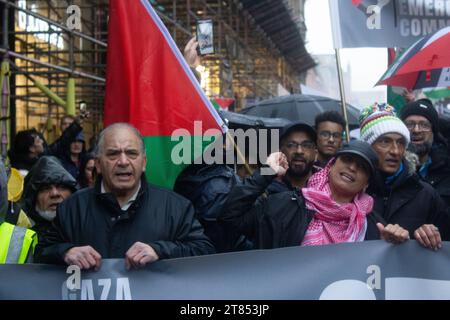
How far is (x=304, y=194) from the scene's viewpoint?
11.1ft

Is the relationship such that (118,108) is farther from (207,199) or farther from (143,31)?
(207,199)

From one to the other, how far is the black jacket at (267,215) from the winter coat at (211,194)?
13 centimetres

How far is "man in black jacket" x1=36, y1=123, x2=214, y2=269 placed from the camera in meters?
3.05

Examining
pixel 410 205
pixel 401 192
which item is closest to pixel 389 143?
pixel 401 192

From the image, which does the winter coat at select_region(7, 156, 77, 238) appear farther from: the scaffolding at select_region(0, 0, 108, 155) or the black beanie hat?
the scaffolding at select_region(0, 0, 108, 155)

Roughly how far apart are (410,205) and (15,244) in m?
1.96

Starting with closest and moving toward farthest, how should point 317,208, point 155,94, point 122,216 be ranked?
1. point 122,216
2. point 317,208
3. point 155,94

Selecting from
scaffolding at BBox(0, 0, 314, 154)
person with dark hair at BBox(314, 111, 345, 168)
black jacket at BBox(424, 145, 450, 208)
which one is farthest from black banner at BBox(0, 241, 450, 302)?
scaffolding at BBox(0, 0, 314, 154)

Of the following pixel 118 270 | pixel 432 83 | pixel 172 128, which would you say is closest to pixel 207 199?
pixel 172 128

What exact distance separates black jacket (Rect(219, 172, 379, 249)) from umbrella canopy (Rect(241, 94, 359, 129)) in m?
4.91

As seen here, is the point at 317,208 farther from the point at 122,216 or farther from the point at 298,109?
the point at 298,109

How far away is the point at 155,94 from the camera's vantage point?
3.99m

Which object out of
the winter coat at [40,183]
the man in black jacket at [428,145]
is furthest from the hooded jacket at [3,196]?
the man in black jacket at [428,145]
